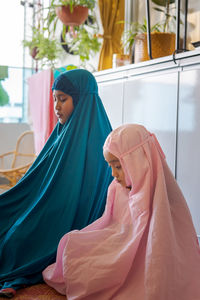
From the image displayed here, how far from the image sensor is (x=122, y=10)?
3.54 m

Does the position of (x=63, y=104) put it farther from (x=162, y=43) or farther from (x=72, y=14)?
(x=72, y=14)

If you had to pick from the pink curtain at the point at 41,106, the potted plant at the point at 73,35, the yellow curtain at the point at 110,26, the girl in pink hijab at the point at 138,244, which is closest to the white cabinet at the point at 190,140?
the girl in pink hijab at the point at 138,244

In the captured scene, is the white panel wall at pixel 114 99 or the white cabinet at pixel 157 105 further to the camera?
the white panel wall at pixel 114 99

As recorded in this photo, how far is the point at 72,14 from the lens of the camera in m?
3.66

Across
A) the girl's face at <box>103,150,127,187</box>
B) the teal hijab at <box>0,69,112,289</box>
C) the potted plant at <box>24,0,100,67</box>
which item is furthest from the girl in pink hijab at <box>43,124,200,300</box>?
the potted plant at <box>24,0,100,67</box>

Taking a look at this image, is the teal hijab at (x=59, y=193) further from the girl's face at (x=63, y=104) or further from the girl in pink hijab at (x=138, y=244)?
the girl in pink hijab at (x=138, y=244)

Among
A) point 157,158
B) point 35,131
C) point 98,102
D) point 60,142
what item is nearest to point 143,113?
point 98,102

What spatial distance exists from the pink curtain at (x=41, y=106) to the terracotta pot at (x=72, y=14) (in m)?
0.56

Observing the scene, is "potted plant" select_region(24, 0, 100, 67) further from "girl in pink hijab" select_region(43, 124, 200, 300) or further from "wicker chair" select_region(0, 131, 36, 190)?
"girl in pink hijab" select_region(43, 124, 200, 300)

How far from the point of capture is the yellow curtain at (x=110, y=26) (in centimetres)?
350

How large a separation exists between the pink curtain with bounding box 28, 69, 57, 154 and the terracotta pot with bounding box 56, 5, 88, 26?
0.56 meters

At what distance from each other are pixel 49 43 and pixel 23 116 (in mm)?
1287

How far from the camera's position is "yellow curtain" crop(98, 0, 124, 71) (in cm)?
350

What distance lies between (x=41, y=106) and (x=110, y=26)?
1.17 meters
